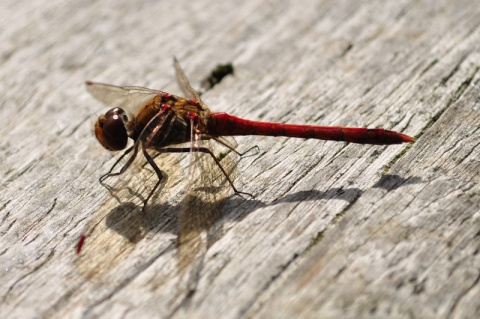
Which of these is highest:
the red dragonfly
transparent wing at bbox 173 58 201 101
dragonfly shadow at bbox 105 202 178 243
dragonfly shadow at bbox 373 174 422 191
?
transparent wing at bbox 173 58 201 101

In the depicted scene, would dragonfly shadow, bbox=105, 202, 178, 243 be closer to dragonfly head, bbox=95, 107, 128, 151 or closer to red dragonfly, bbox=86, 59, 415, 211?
red dragonfly, bbox=86, 59, 415, 211

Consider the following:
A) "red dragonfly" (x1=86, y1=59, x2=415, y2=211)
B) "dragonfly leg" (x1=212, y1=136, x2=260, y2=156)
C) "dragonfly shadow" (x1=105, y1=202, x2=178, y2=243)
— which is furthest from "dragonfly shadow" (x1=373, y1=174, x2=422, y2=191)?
"dragonfly shadow" (x1=105, y1=202, x2=178, y2=243)

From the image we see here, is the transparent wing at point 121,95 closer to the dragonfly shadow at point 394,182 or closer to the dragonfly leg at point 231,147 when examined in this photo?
the dragonfly leg at point 231,147

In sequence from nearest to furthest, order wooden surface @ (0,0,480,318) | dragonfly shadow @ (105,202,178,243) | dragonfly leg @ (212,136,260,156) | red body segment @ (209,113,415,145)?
wooden surface @ (0,0,480,318) < dragonfly shadow @ (105,202,178,243) < red body segment @ (209,113,415,145) < dragonfly leg @ (212,136,260,156)

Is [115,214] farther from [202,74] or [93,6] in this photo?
[93,6]

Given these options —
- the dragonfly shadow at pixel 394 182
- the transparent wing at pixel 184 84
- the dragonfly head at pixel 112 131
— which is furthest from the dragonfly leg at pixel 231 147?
the dragonfly shadow at pixel 394 182

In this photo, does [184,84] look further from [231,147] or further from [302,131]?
[302,131]

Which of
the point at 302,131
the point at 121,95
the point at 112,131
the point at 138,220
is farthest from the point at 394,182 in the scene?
the point at 121,95
